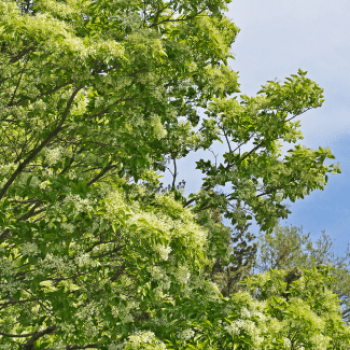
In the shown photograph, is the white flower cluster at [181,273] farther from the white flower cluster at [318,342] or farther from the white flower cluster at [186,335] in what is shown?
the white flower cluster at [318,342]

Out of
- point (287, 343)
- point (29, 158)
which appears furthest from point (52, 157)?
point (287, 343)

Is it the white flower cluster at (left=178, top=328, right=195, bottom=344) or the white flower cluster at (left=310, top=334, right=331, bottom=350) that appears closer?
the white flower cluster at (left=178, top=328, right=195, bottom=344)

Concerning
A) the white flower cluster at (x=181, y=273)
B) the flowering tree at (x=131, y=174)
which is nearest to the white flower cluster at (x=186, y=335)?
the flowering tree at (x=131, y=174)

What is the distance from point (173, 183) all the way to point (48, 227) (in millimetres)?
2577

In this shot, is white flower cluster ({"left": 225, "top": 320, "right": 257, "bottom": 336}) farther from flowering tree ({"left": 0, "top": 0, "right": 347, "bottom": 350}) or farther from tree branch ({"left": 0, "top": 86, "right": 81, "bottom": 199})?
tree branch ({"left": 0, "top": 86, "right": 81, "bottom": 199})

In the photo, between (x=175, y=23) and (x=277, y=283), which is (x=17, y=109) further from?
(x=277, y=283)

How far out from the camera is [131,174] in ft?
15.6

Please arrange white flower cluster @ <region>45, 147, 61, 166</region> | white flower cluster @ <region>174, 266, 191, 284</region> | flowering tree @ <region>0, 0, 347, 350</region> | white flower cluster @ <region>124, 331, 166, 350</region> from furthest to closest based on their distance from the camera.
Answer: white flower cluster @ <region>45, 147, 61, 166</region> → white flower cluster @ <region>174, 266, 191, 284</region> → flowering tree @ <region>0, 0, 347, 350</region> → white flower cluster @ <region>124, 331, 166, 350</region>

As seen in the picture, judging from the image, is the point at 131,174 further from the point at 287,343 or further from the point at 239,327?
the point at 287,343

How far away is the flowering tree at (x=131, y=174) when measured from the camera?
3.83 meters

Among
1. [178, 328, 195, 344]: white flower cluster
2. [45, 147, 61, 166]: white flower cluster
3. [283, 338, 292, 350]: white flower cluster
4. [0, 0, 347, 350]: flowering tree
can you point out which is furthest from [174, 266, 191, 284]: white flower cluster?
[45, 147, 61, 166]: white flower cluster

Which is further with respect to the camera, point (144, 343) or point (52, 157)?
point (52, 157)

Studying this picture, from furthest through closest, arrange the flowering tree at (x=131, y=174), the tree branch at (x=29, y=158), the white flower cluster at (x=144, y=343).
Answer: the tree branch at (x=29, y=158), the flowering tree at (x=131, y=174), the white flower cluster at (x=144, y=343)

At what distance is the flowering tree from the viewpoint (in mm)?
3828
